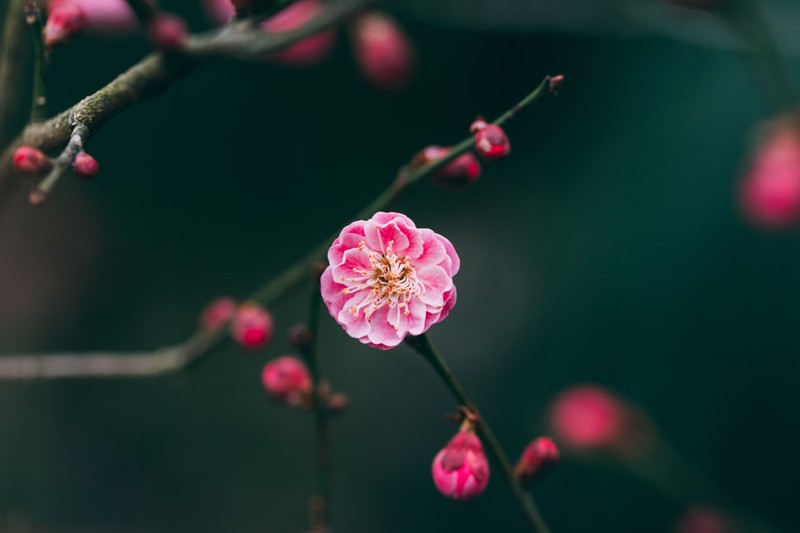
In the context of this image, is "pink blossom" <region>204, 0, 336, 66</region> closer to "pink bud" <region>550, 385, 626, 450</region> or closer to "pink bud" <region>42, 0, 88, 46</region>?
"pink bud" <region>42, 0, 88, 46</region>

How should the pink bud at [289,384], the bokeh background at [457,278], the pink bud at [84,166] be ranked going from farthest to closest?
the bokeh background at [457,278] → the pink bud at [289,384] → the pink bud at [84,166]

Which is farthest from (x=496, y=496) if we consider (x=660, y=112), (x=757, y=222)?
(x=660, y=112)

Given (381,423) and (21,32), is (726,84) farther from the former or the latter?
(21,32)

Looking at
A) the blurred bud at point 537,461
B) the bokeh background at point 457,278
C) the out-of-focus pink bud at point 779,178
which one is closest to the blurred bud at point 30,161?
the blurred bud at point 537,461

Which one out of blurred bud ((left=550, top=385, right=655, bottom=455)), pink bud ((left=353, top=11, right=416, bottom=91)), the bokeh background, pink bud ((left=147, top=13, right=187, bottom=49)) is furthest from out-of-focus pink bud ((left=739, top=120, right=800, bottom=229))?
pink bud ((left=147, top=13, right=187, bottom=49))

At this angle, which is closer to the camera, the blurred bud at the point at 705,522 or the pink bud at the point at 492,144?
the pink bud at the point at 492,144

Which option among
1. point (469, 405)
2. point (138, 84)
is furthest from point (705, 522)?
point (138, 84)

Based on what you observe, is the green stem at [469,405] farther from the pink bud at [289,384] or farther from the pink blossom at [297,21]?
the pink blossom at [297,21]
